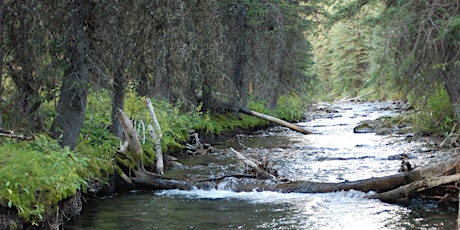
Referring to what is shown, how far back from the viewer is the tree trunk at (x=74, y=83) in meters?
7.42

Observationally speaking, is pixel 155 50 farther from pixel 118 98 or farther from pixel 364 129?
pixel 364 129

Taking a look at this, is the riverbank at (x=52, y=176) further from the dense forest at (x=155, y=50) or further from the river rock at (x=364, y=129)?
the river rock at (x=364, y=129)

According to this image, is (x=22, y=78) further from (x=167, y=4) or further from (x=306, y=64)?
(x=306, y=64)

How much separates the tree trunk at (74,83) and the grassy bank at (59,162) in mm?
310

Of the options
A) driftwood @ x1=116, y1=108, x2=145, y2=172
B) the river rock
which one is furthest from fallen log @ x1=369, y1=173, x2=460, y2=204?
the river rock

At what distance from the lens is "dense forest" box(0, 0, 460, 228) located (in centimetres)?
740

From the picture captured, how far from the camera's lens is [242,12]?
1938 cm

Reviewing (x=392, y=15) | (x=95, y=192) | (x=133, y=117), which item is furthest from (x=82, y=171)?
(x=392, y=15)

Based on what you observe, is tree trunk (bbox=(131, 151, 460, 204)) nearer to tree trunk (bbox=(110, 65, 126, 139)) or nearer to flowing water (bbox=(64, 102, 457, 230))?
flowing water (bbox=(64, 102, 457, 230))

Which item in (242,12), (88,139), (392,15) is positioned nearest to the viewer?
(88,139)

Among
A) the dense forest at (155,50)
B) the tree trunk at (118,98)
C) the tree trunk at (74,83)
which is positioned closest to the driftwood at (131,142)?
the tree trunk at (118,98)

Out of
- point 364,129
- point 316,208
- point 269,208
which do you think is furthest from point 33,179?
point 364,129

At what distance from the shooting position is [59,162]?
6.39 meters

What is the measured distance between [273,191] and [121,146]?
310 cm
